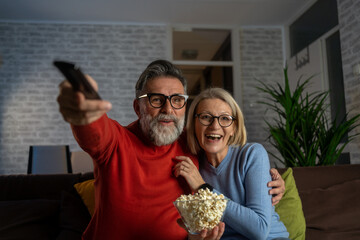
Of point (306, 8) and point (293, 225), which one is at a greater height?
point (306, 8)

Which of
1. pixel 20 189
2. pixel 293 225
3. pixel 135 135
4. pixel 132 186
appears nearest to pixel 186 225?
pixel 132 186

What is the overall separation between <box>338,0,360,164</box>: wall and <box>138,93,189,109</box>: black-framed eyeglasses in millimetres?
2872

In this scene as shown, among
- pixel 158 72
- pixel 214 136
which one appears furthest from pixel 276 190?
pixel 158 72

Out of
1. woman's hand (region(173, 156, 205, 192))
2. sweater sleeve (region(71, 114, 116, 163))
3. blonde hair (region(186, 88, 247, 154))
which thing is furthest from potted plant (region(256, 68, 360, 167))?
sweater sleeve (region(71, 114, 116, 163))

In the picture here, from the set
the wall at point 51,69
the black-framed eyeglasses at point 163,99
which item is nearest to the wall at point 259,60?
the wall at point 51,69

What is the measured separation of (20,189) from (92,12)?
4017mm

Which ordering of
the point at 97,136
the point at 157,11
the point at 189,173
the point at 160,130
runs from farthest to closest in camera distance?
the point at 157,11 → the point at 160,130 → the point at 189,173 → the point at 97,136

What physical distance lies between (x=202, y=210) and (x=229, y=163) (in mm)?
546

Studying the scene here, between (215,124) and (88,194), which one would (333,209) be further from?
(88,194)

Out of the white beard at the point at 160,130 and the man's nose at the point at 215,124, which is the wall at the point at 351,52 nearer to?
the man's nose at the point at 215,124

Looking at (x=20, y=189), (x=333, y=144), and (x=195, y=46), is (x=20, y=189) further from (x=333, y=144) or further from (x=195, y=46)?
(x=195, y=46)

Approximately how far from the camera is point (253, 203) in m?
1.25

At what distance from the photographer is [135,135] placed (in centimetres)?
143

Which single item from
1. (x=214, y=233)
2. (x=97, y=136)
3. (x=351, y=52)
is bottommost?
(x=214, y=233)
